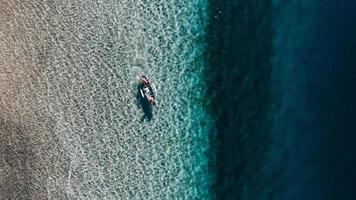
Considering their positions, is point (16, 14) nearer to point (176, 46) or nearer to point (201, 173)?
point (176, 46)

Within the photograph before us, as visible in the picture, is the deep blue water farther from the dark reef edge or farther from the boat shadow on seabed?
the boat shadow on seabed

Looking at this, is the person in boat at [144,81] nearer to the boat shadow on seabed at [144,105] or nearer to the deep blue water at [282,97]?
the boat shadow on seabed at [144,105]

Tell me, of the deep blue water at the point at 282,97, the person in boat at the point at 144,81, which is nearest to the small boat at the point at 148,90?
the person in boat at the point at 144,81

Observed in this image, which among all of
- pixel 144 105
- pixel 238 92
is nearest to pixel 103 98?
pixel 144 105

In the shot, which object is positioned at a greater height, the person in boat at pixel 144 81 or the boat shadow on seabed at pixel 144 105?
the person in boat at pixel 144 81

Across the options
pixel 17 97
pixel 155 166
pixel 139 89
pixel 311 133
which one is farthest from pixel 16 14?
pixel 311 133
